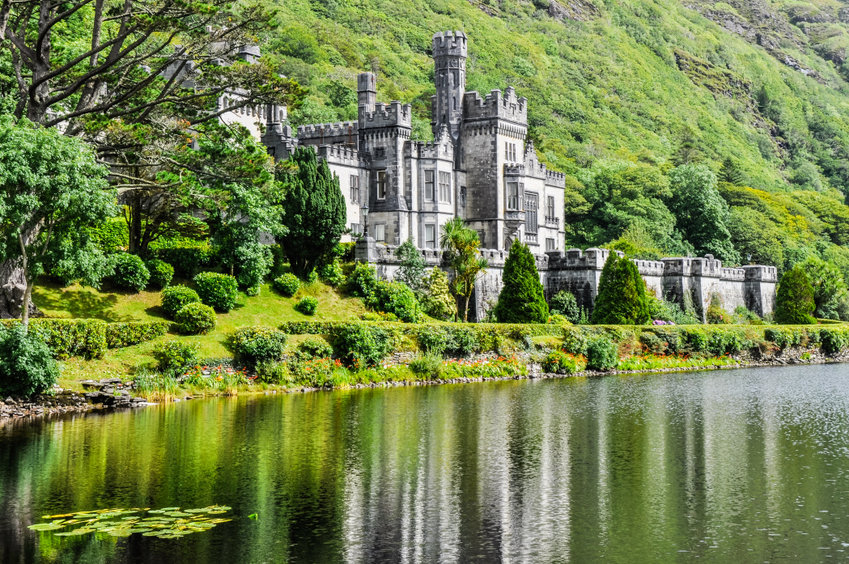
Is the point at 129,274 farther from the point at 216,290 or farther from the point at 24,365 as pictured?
the point at 24,365

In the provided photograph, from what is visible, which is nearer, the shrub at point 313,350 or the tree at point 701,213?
the shrub at point 313,350

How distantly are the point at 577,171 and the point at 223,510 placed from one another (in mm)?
95390

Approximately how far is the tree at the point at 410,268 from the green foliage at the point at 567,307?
963 cm

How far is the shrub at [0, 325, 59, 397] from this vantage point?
29.5 m

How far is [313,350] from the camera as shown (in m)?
39.5

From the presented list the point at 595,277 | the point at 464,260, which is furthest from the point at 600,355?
the point at 595,277

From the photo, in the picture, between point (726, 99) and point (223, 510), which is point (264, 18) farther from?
point (726, 99)

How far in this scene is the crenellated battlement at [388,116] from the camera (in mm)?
63375

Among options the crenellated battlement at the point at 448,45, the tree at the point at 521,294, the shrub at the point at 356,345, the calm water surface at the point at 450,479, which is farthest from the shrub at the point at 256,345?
the crenellated battlement at the point at 448,45

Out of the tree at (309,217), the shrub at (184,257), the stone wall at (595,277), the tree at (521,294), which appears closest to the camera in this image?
the shrub at (184,257)

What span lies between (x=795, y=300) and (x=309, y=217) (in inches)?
1389

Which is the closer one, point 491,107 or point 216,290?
point 216,290

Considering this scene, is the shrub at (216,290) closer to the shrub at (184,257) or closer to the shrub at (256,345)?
the shrub at (184,257)

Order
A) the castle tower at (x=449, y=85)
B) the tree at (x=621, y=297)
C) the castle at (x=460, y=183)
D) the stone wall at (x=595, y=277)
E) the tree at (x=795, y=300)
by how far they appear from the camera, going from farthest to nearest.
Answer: the castle tower at (x=449, y=85) < the tree at (x=795, y=300) < the castle at (x=460, y=183) < the stone wall at (x=595, y=277) < the tree at (x=621, y=297)
